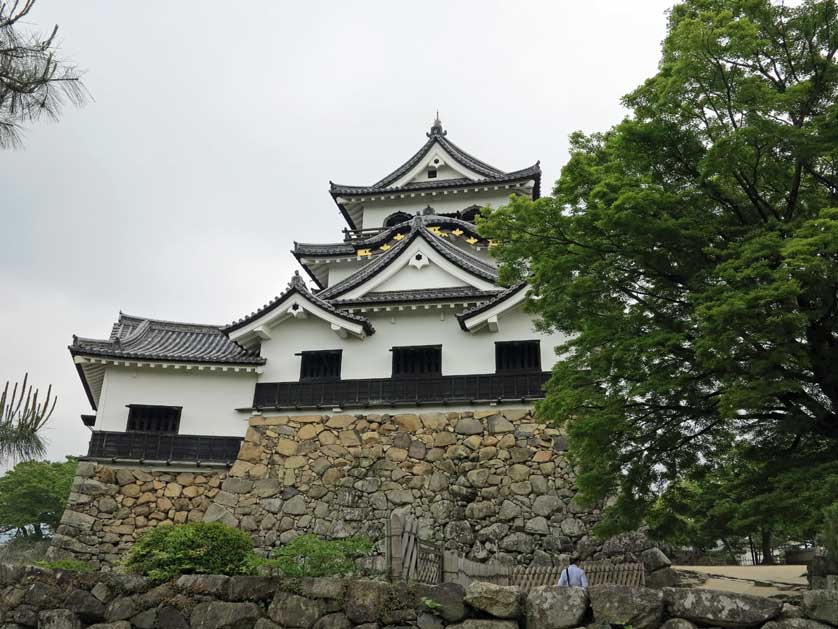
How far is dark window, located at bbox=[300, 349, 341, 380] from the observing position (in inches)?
720

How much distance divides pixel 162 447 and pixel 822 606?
→ 603 inches

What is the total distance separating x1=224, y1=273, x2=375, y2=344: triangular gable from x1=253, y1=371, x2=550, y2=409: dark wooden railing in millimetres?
1392

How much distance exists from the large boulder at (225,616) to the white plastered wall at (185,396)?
945 cm

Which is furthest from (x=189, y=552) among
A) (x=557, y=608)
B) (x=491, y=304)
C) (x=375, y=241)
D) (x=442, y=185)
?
(x=442, y=185)

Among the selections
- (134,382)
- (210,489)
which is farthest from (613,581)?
(134,382)

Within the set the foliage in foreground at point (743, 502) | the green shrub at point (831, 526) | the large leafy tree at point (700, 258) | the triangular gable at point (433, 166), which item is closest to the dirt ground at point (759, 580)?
the foliage in foreground at point (743, 502)

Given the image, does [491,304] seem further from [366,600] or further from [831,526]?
[831,526]

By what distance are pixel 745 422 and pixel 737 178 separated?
3509mm

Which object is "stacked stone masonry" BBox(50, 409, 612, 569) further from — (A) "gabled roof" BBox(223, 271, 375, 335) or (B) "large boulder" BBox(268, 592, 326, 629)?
(B) "large boulder" BBox(268, 592, 326, 629)

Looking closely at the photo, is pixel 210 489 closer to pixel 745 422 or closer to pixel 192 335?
pixel 192 335

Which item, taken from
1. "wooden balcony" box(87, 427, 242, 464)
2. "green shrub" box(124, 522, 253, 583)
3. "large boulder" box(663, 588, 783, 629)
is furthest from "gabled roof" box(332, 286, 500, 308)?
"large boulder" box(663, 588, 783, 629)

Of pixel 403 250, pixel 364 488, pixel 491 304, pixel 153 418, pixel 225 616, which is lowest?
pixel 225 616

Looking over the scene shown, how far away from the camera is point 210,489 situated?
56.3 feet

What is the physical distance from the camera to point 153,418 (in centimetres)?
1778
